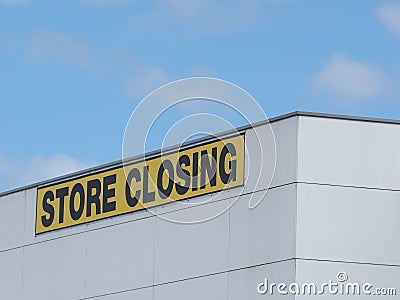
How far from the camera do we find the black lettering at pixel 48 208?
31547 mm

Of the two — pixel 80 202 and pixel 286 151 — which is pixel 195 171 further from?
pixel 80 202

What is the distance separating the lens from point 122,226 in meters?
29.8

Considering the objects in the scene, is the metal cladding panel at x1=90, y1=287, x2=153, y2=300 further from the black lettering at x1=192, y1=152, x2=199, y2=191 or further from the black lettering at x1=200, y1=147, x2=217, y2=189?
the black lettering at x1=200, y1=147, x2=217, y2=189

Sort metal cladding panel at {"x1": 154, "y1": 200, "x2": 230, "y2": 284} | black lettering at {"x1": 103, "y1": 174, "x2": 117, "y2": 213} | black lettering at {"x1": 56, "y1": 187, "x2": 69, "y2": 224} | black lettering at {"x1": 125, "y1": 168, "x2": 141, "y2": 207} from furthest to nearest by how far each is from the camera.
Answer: black lettering at {"x1": 56, "y1": 187, "x2": 69, "y2": 224}
black lettering at {"x1": 103, "y1": 174, "x2": 117, "y2": 213}
black lettering at {"x1": 125, "y1": 168, "x2": 141, "y2": 207}
metal cladding panel at {"x1": 154, "y1": 200, "x2": 230, "y2": 284}

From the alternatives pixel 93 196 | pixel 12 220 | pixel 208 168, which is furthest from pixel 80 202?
pixel 208 168

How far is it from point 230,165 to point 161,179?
76.9 inches

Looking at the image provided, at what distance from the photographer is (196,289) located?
91.0ft

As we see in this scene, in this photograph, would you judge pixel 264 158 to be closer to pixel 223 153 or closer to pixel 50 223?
pixel 223 153

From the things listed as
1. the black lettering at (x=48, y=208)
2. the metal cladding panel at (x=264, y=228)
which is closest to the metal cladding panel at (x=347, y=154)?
the metal cladding panel at (x=264, y=228)

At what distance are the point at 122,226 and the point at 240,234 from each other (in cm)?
356

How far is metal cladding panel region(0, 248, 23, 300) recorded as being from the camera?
32.2 m

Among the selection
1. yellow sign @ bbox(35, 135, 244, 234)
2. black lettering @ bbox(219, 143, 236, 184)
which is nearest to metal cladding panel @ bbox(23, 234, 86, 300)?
yellow sign @ bbox(35, 135, 244, 234)

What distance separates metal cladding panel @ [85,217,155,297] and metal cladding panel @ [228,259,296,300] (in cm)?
246

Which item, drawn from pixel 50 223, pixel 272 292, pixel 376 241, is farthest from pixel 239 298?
pixel 50 223
